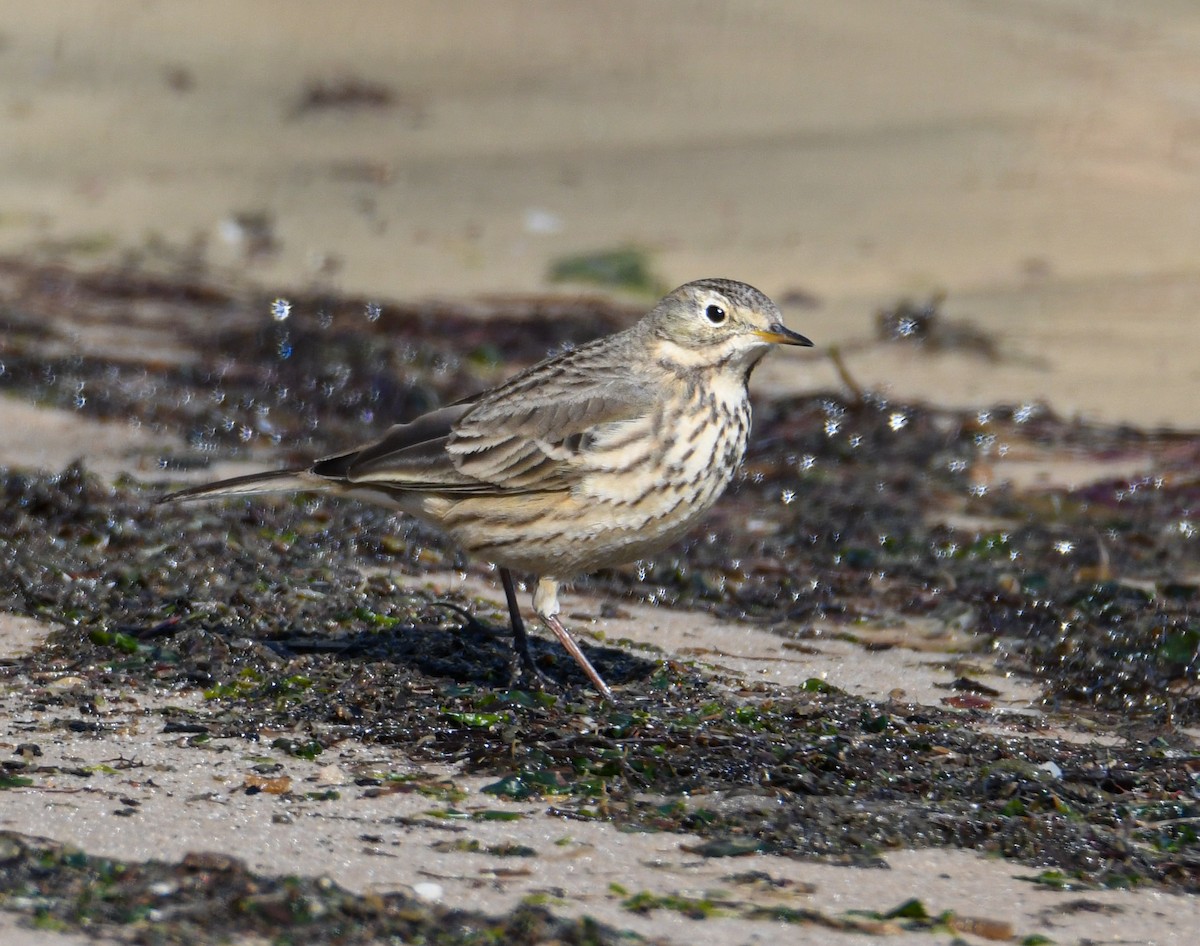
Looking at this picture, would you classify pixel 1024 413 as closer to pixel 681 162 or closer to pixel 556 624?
pixel 556 624

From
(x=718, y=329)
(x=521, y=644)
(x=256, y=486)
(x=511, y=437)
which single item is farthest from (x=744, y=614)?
(x=256, y=486)

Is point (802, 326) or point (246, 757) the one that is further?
point (802, 326)

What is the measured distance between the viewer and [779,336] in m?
6.81

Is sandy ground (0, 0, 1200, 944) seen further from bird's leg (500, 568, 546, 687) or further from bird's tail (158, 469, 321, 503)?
bird's leg (500, 568, 546, 687)

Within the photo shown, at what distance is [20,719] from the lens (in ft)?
19.1

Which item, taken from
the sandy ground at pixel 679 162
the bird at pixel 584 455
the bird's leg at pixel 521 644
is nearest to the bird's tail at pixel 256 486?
Result: the bird at pixel 584 455

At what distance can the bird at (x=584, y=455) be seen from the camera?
6449 mm

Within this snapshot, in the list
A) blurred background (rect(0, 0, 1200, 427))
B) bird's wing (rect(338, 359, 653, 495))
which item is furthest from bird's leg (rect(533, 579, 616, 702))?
blurred background (rect(0, 0, 1200, 427))

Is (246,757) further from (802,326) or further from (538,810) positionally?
(802,326)

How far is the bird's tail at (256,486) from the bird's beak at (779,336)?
5.62 ft

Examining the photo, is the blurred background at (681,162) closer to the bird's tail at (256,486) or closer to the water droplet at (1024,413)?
the water droplet at (1024,413)

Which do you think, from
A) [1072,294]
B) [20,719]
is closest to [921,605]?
[20,719]

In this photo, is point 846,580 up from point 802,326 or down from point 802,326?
down

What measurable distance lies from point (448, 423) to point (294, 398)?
4.25 meters
